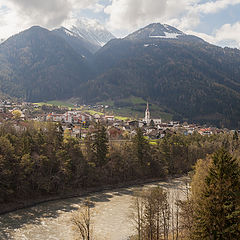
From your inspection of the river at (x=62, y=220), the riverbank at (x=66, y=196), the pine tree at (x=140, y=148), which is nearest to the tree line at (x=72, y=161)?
the pine tree at (x=140, y=148)

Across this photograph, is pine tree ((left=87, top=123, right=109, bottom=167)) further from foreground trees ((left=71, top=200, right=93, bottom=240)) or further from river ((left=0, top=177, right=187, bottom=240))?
foreground trees ((left=71, top=200, right=93, bottom=240))

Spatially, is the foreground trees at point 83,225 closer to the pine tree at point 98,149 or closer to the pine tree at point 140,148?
the pine tree at point 98,149

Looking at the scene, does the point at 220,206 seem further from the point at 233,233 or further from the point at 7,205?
the point at 7,205

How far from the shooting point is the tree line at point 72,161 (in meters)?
46.9

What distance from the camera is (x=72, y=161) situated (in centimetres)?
5712

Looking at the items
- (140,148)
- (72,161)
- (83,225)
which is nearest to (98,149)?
(72,161)

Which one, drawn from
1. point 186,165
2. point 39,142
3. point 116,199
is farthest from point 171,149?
point 39,142

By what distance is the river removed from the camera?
3391cm

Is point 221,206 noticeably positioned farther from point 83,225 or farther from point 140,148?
point 140,148

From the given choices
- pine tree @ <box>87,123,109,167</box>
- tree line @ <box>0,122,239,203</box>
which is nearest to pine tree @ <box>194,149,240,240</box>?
tree line @ <box>0,122,239,203</box>

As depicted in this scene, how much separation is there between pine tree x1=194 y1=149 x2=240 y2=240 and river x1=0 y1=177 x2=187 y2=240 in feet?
52.1

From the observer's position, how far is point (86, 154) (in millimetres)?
61812

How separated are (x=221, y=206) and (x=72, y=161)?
42195 mm

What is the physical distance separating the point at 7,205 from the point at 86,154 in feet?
74.1
